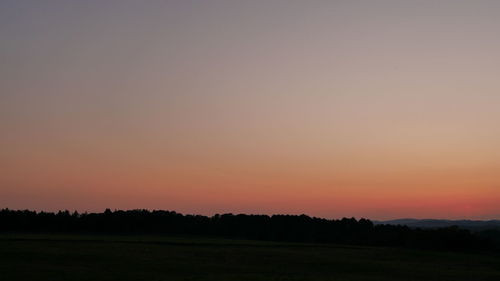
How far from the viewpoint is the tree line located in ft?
481

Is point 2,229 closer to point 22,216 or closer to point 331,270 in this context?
point 22,216

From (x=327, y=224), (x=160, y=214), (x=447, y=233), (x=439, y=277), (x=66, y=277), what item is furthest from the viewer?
(x=160, y=214)

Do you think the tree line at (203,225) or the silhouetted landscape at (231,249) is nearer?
the silhouetted landscape at (231,249)

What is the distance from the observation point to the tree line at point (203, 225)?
14662 cm

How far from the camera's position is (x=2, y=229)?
490 feet

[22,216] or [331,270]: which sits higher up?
[22,216]

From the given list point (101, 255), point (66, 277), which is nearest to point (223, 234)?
point (101, 255)

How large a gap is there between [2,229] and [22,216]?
880 cm

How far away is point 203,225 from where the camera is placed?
554 ft

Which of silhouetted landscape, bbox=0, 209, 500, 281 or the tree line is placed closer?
silhouetted landscape, bbox=0, 209, 500, 281

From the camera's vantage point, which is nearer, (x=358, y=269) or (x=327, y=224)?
(x=358, y=269)

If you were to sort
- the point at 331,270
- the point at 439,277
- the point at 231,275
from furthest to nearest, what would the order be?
the point at 331,270 < the point at 439,277 < the point at 231,275

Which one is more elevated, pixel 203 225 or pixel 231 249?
pixel 203 225

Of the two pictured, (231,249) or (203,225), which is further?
(203,225)
